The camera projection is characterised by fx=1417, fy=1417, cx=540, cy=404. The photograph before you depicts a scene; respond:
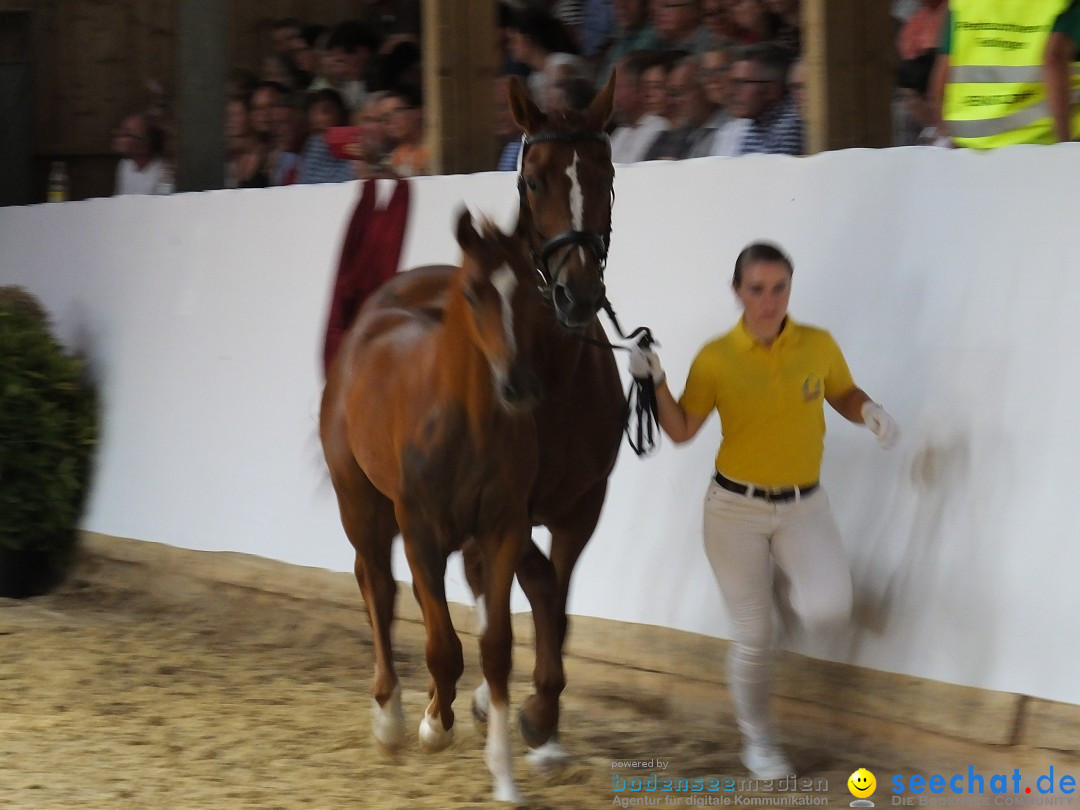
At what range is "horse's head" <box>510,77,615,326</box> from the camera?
3756mm

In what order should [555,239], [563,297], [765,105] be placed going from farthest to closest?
1. [765,105]
2. [555,239]
3. [563,297]

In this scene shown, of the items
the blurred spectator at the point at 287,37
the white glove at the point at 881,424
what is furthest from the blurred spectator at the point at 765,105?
the blurred spectator at the point at 287,37

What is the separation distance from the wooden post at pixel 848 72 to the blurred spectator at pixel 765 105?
1.56 ft

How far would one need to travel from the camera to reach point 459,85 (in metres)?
6.39

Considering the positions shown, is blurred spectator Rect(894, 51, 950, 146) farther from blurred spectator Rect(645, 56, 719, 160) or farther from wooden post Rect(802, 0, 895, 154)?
blurred spectator Rect(645, 56, 719, 160)

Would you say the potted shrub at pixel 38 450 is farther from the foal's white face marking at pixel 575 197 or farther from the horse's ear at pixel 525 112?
the foal's white face marking at pixel 575 197

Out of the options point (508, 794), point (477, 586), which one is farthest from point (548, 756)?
point (477, 586)

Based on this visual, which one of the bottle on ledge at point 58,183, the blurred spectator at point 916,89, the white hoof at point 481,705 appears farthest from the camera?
the bottle on ledge at point 58,183

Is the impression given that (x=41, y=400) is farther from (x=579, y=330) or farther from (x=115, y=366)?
(x=579, y=330)

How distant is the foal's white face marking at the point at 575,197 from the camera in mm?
3865

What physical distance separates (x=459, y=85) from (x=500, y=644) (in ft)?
10.6

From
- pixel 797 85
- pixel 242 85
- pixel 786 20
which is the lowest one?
pixel 797 85

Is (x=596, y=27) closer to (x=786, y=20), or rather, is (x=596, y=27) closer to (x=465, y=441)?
(x=786, y=20)

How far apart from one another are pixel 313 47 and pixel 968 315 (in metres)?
6.23
